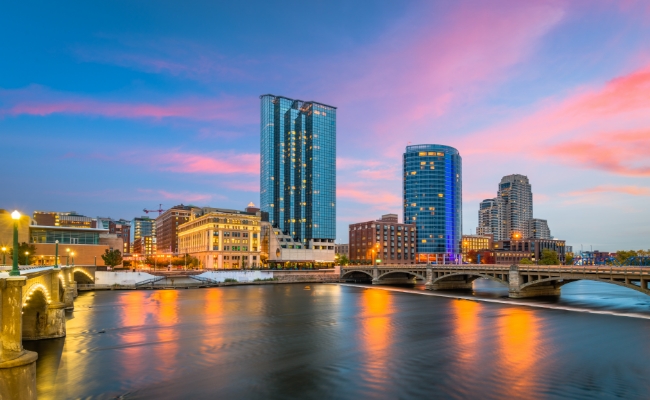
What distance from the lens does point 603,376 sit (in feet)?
103

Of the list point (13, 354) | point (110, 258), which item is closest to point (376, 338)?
point (13, 354)

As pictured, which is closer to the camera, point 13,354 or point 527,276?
point 13,354

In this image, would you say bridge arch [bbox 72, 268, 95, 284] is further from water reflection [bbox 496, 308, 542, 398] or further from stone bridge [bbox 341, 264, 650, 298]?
water reflection [bbox 496, 308, 542, 398]

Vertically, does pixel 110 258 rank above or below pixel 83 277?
above

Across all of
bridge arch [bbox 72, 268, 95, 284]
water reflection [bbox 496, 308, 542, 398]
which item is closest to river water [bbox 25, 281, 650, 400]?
water reflection [bbox 496, 308, 542, 398]

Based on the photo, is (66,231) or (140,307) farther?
(66,231)

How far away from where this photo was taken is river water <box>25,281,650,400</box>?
28656 mm

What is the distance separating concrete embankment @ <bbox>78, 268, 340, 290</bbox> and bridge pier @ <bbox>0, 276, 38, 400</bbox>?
93331mm

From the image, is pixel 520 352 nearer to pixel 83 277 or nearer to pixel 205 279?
pixel 205 279

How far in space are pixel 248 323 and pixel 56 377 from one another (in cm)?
2664

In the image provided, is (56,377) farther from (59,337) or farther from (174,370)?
(59,337)

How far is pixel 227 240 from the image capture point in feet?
585

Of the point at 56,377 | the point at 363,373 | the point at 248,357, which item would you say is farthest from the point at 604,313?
Answer: the point at 56,377

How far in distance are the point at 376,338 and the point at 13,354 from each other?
111ft
